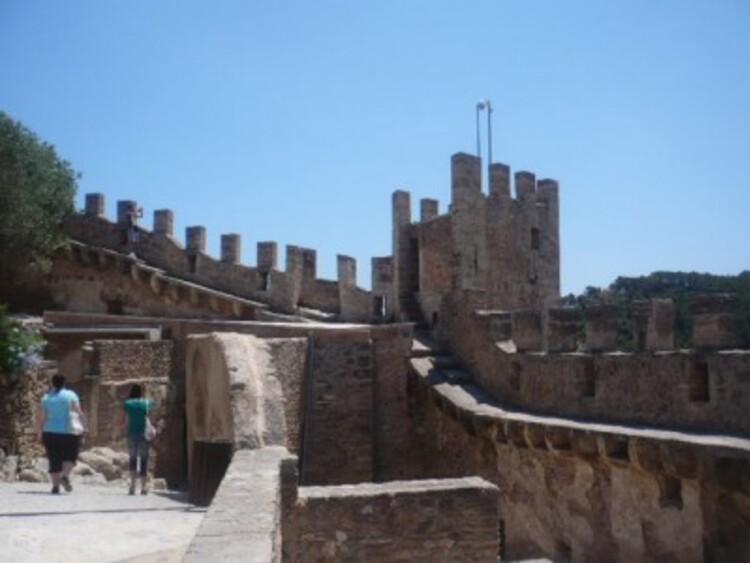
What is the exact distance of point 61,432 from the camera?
962 centimetres

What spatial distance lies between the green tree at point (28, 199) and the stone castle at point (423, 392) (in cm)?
117

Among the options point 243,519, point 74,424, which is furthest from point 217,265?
point 243,519

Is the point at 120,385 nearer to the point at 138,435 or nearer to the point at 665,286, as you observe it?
the point at 138,435

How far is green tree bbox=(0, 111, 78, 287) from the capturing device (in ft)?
71.3

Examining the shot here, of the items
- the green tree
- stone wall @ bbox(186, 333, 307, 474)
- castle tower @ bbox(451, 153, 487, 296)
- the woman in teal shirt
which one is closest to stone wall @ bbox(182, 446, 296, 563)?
stone wall @ bbox(186, 333, 307, 474)

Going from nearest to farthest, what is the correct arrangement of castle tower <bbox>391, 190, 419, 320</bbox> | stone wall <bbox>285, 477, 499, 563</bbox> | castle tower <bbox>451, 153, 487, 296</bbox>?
stone wall <bbox>285, 477, 499, 563</bbox>
castle tower <bbox>451, 153, 487, 296</bbox>
castle tower <bbox>391, 190, 419, 320</bbox>

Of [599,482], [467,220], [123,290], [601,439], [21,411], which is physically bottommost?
[599,482]

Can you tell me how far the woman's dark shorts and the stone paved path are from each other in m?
0.31

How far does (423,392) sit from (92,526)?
32.4 feet

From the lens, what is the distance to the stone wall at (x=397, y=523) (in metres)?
7.23

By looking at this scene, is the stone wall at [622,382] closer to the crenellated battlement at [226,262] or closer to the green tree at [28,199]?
the crenellated battlement at [226,262]

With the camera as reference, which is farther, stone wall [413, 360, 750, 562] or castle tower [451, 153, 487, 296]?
castle tower [451, 153, 487, 296]

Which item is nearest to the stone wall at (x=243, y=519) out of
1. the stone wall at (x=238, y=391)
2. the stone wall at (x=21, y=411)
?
the stone wall at (x=238, y=391)

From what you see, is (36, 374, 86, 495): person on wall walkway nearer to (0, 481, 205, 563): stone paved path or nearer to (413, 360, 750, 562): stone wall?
(0, 481, 205, 563): stone paved path
